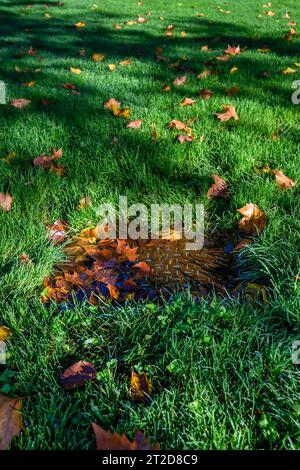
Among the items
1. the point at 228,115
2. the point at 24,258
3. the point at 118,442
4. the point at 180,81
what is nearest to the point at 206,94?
the point at 180,81

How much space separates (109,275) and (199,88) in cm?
246

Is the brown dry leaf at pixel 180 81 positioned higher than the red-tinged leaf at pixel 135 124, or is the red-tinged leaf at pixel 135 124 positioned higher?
the brown dry leaf at pixel 180 81

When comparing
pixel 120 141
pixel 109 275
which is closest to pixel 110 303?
pixel 109 275

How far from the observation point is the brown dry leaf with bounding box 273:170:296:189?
7.71 ft

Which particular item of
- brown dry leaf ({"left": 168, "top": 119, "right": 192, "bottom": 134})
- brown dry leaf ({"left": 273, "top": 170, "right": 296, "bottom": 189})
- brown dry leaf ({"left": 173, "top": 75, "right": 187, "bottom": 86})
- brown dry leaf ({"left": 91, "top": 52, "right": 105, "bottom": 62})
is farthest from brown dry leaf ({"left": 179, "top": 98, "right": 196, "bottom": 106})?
brown dry leaf ({"left": 91, "top": 52, "right": 105, "bottom": 62})

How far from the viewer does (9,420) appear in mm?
1271

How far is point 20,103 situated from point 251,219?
2358 mm

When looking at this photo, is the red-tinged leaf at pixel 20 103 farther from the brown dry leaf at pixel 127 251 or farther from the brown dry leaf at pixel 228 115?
the brown dry leaf at pixel 127 251

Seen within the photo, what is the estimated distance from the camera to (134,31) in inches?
253

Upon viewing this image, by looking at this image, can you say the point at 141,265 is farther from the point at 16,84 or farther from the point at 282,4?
the point at 282,4

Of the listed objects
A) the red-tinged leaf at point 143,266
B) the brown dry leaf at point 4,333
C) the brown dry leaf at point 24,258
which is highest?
the brown dry leaf at point 24,258

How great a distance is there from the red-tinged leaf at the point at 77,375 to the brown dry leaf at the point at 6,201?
1083 mm

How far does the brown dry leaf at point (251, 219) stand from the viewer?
2125 mm

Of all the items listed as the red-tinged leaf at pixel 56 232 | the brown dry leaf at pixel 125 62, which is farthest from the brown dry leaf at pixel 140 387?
the brown dry leaf at pixel 125 62
